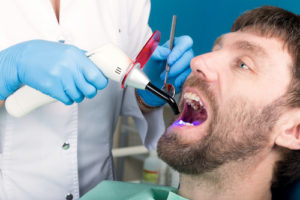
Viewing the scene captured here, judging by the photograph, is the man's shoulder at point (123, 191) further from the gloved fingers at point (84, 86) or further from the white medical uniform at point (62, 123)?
the gloved fingers at point (84, 86)

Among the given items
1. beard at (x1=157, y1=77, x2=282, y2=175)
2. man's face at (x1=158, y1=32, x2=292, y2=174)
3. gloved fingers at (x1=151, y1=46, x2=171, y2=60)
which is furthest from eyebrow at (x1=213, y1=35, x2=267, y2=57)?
gloved fingers at (x1=151, y1=46, x2=171, y2=60)

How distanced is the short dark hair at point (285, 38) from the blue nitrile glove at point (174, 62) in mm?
246

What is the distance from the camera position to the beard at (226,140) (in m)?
1.20

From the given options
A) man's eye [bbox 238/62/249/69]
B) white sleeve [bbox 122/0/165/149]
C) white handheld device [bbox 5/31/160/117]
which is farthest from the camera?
white sleeve [bbox 122/0/165/149]

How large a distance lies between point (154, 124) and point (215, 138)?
1.82 ft

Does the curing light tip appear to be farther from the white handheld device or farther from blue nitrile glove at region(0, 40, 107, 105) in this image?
blue nitrile glove at region(0, 40, 107, 105)

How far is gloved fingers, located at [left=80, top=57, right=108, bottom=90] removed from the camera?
1147 mm

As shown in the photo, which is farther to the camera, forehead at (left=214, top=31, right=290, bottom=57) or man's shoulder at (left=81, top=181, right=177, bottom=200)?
man's shoulder at (left=81, top=181, right=177, bottom=200)

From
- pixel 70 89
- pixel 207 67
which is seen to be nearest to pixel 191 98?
pixel 207 67

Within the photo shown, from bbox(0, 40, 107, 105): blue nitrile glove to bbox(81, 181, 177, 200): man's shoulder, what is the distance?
1.63ft

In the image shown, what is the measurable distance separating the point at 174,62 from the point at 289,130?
539 mm

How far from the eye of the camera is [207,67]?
1257 millimetres

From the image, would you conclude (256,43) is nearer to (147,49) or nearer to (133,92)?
(147,49)

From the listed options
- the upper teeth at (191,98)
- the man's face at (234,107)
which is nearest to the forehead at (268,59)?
the man's face at (234,107)
